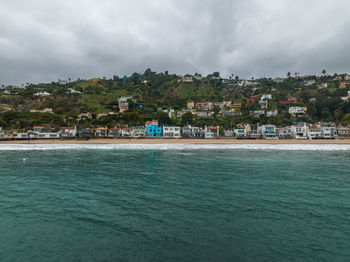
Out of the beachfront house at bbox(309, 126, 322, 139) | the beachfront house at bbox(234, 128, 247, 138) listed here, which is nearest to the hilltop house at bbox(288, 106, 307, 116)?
the beachfront house at bbox(309, 126, 322, 139)

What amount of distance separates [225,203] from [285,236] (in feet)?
15.5

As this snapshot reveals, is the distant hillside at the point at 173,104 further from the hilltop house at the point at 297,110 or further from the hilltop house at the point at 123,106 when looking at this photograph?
the hilltop house at the point at 297,110

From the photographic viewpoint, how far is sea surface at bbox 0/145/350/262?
8.92 meters

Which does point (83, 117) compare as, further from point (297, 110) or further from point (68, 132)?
point (297, 110)

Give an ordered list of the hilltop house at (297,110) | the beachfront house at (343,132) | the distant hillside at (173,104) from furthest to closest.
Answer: the hilltop house at (297,110)
the distant hillside at (173,104)
the beachfront house at (343,132)

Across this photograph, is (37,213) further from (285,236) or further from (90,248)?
(285,236)

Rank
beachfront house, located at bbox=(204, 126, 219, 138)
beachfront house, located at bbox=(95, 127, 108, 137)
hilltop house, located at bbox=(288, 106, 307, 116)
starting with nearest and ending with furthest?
beachfront house, located at bbox=(95, 127, 108, 137) → beachfront house, located at bbox=(204, 126, 219, 138) → hilltop house, located at bbox=(288, 106, 307, 116)

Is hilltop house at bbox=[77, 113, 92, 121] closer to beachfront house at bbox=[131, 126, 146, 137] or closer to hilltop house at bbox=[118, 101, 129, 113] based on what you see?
hilltop house at bbox=[118, 101, 129, 113]

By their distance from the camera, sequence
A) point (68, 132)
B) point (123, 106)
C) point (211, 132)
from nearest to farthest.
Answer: point (68, 132) < point (211, 132) < point (123, 106)

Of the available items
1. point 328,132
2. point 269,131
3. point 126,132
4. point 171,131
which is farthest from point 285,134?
point 126,132

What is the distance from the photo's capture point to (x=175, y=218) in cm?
1198

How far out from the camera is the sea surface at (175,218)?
8.92 meters

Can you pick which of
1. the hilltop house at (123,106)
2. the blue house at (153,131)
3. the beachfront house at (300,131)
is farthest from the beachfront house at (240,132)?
the hilltop house at (123,106)

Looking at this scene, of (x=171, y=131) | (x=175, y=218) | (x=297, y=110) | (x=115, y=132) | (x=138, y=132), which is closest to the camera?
(x=175, y=218)
